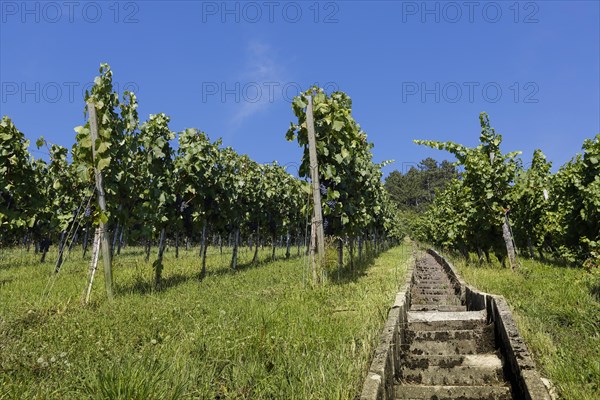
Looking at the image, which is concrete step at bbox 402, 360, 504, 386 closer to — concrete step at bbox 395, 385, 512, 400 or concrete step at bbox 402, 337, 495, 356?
concrete step at bbox 395, 385, 512, 400

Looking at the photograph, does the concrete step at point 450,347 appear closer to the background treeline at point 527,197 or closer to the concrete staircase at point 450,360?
the concrete staircase at point 450,360

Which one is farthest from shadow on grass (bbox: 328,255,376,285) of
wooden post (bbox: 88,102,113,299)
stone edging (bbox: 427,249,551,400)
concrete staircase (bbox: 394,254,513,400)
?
wooden post (bbox: 88,102,113,299)

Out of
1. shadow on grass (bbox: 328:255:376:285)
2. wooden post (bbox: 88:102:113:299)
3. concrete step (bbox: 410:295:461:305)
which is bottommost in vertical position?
concrete step (bbox: 410:295:461:305)

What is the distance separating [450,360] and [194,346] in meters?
3.59

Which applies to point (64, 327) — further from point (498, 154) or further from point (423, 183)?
point (423, 183)

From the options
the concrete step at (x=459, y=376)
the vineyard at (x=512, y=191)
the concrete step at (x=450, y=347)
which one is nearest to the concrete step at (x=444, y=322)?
the concrete step at (x=450, y=347)

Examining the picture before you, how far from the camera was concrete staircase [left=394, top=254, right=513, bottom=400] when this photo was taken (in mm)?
5203

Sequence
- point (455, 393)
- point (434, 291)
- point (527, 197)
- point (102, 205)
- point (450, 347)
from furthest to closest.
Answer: point (527, 197) < point (434, 291) < point (102, 205) < point (450, 347) < point (455, 393)

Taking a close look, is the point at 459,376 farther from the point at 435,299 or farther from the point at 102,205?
the point at 102,205

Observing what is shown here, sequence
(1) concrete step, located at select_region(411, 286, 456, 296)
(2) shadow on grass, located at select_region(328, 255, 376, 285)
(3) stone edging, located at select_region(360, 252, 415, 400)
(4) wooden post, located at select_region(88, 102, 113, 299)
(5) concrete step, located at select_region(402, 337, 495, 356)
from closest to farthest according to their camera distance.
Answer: (3) stone edging, located at select_region(360, 252, 415, 400) < (5) concrete step, located at select_region(402, 337, 495, 356) < (4) wooden post, located at select_region(88, 102, 113, 299) < (2) shadow on grass, located at select_region(328, 255, 376, 285) < (1) concrete step, located at select_region(411, 286, 456, 296)

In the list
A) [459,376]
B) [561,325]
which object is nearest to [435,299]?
[561,325]

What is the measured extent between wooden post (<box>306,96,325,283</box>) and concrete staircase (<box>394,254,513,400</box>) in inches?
139

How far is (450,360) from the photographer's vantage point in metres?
5.93

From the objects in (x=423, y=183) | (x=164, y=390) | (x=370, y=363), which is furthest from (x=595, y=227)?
(x=423, y=183)
